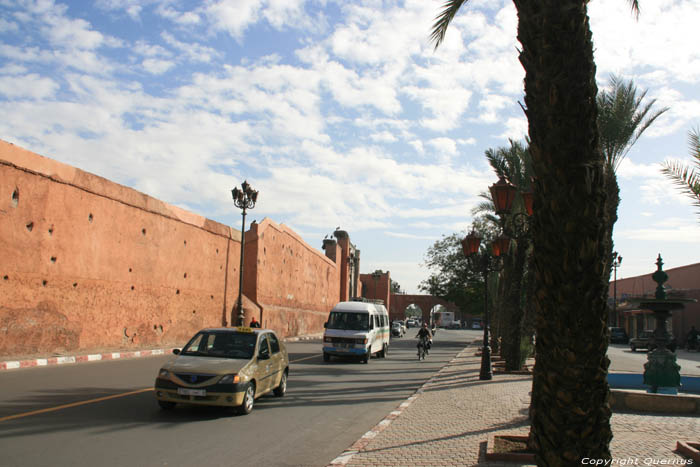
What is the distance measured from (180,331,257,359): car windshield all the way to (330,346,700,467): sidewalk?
2774 millimetres

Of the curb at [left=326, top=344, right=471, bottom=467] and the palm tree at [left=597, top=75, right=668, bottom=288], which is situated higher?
the palm tree at [left=597, top=75, right=668, bottom=288]

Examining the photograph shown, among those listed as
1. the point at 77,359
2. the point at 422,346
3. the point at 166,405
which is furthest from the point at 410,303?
the point at 166,405

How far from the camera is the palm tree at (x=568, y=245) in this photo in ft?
13.5

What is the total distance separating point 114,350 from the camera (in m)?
21.2

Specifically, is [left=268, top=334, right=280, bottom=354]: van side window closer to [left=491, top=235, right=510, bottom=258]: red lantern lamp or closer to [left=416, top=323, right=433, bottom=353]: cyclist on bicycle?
[left=491, top=235, right=510, bottom=258]: red lantern lamp

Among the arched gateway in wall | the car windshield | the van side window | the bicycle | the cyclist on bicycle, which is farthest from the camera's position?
the arched gateway in wall

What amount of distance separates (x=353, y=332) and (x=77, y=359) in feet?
31.2

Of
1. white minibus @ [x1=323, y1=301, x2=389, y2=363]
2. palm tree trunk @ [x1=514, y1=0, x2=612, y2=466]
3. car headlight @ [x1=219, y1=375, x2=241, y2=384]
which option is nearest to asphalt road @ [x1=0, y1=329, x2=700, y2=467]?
car headlight @ [x1=219, y1=375, x2=241, y2=384]

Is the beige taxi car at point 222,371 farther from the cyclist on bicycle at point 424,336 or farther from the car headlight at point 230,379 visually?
the cyclist on bicycle at point 424,336

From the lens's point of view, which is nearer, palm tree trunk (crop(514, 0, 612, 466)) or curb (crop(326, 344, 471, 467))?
palm tree trunk (crop(514, 0, 612, 466))

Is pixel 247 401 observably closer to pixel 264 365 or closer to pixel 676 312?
pixel 264 365

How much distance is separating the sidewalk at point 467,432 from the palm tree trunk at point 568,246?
7.20 ft

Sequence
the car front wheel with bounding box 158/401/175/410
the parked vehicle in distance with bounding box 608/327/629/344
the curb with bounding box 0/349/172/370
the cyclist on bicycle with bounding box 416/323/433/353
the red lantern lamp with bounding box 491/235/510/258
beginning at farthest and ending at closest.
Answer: the parked vehicle in distance with bounding box 608/327/629/344
the cyclist on bicycle with bounding box 416/323/433/353
the red lantern lamp with bounding box 491/235/510/258
the curb with bounding box 0/349/172/370
the car front wheel with bounding box 158/401/175/410

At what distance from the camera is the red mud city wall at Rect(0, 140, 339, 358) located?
16.9 m
